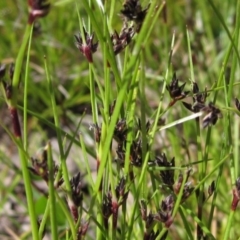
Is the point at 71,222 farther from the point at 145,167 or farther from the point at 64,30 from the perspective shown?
the point at 64,30

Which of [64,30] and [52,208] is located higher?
[52,208]

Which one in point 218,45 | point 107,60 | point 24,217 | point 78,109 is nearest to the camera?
point 107,60

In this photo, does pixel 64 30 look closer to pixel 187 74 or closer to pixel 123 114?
pixel 187 74

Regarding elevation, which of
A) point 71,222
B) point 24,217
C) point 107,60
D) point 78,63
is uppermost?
point 107,60

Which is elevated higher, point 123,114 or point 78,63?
point 123,114

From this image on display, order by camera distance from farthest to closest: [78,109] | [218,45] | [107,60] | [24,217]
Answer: [218,45]
[78,109]
[24,217]
[107,60]

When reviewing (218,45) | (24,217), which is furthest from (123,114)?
(218,45)

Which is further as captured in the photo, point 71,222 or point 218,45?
point 218,45

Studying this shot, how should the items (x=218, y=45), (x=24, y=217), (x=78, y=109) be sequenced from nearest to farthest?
(x=24, y=217), (x=78, y=109), (x=218, y=45)

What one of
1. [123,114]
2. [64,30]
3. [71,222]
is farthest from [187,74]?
[71,222]
